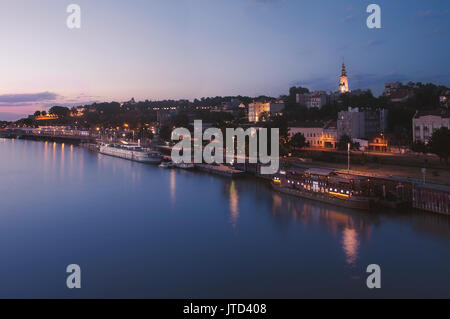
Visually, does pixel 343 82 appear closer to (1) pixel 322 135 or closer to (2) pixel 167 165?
(1) pixel 322 135

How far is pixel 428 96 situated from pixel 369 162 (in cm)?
780

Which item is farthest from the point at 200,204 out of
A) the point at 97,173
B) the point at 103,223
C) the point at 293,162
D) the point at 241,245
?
the point at 97,173

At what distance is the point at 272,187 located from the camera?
29.8 feet

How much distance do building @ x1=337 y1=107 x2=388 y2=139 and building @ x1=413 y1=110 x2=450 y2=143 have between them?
184cm

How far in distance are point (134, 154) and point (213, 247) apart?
10993mm

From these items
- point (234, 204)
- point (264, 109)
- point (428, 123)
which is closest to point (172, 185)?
point (234, 204)

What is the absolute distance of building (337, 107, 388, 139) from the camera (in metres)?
13.6

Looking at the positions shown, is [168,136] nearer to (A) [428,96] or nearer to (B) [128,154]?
(B) [128,154]

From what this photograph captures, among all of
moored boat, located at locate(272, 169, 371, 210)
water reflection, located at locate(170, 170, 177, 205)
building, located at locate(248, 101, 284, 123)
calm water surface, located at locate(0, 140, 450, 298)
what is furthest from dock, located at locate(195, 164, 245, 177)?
building, located at locate(248, 101, 284, 123)

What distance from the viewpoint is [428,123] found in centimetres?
1121

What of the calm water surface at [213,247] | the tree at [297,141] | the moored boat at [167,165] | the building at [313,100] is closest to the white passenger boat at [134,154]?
the moored boat at [167,165]

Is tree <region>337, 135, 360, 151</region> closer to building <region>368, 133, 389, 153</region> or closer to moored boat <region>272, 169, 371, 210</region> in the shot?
building <region>368, 133, 389, 153</region>

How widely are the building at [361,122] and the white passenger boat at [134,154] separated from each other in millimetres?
→ 6731

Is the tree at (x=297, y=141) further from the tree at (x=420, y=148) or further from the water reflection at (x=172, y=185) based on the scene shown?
the water reflection at (x=172, y=185)
